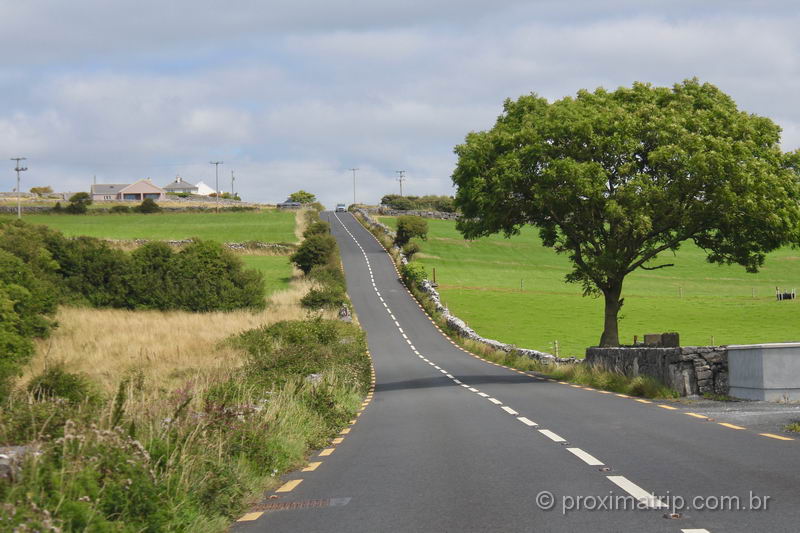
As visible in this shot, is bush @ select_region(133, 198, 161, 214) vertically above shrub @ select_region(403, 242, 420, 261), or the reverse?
bush @ select_region(133, 198, 161, 214)

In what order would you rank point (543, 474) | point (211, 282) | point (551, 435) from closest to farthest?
1. point (543, 474)
2. point (551, 435)
3. point (211, 282)

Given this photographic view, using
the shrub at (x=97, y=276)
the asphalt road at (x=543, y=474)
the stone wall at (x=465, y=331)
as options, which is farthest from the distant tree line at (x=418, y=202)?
the asphalt road at (x=543, y=474)

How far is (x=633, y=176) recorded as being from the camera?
92.2ft

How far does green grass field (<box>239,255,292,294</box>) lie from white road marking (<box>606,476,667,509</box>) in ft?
201

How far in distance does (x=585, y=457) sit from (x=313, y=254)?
6945 centimetres

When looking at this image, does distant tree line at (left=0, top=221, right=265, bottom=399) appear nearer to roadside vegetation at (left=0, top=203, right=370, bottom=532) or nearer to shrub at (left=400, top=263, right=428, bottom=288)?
shrub at (left=400, top=263, right=428, bottom=288)

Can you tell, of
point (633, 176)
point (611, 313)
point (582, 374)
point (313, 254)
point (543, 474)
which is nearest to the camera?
point (543, 474)

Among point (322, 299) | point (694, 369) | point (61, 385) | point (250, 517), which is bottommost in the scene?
point (322, 299)

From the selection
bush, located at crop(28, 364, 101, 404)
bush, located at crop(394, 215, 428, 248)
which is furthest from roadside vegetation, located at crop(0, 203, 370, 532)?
bush, located at crop(394, 215, 428, 248)

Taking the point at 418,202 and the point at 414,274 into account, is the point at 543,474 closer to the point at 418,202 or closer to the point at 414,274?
the point at 414,274

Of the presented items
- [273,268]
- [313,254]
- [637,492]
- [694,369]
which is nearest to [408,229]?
[273,268]

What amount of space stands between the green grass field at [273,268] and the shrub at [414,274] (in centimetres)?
1060

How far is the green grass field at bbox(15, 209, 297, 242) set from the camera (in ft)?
341

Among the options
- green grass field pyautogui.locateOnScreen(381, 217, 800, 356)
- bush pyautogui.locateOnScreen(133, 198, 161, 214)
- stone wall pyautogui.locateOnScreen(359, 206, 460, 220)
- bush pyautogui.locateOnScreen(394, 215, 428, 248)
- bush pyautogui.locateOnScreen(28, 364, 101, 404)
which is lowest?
green grass field pyautogui.locateOnScreen(381, 217, 800, 356)
